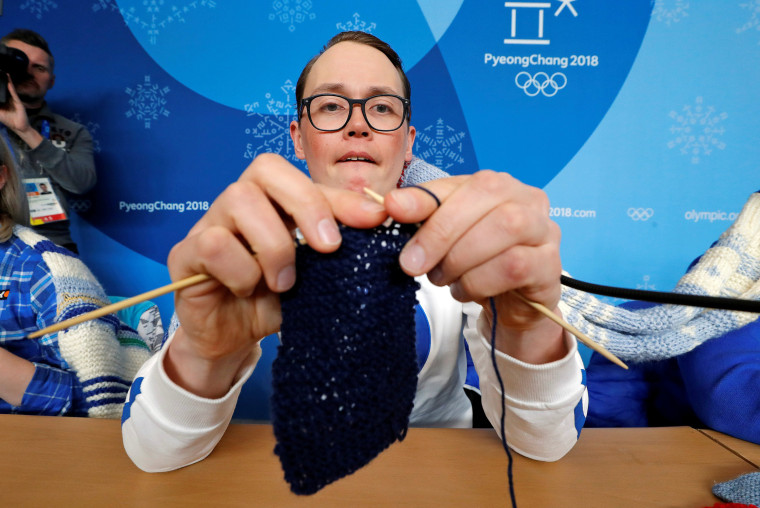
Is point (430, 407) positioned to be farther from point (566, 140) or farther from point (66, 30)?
point (66, 30)

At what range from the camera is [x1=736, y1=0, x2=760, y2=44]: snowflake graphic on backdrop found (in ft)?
6.07

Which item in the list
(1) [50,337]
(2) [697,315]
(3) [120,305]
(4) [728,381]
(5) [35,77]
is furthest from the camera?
(5) [35,77]

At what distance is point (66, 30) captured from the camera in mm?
1992

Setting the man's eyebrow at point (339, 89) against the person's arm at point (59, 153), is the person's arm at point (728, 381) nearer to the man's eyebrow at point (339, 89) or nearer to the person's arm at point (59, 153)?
the man's eyebrow at point (339, 89)

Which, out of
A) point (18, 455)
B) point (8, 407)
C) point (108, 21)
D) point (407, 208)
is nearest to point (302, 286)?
point (407, 208)

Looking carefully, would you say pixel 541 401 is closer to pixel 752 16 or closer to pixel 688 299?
pixel 688 299

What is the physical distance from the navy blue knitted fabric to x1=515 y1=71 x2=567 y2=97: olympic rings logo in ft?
5.51

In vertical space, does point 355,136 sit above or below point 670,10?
below

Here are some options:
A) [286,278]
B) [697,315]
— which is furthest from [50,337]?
[697,315]

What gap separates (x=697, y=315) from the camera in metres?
1.08

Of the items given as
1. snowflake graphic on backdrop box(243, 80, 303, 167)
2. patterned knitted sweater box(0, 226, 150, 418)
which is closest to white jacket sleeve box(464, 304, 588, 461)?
patterned knitted sweater box(0, 226, 150, 418)

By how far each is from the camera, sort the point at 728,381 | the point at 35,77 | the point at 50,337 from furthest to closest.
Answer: the point at 35,77
the point at 50,337
the point at 728,381

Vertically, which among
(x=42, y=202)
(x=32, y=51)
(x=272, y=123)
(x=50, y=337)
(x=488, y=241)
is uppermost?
(x=32, y=51)

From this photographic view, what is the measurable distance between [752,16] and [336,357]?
7.76ft
